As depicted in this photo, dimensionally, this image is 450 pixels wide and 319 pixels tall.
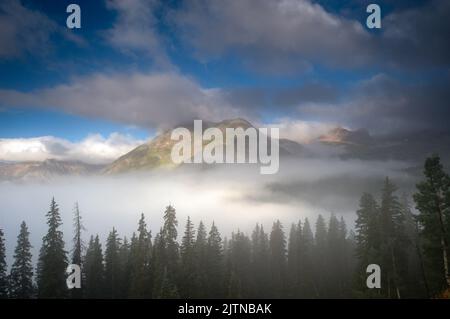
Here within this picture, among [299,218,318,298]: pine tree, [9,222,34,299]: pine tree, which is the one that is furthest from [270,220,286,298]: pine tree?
[9,222,34,299]: pine tree

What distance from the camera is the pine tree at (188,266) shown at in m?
53.4

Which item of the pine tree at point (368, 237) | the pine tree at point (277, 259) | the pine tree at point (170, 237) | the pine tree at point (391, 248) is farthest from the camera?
the pine tree at point (277, 259)

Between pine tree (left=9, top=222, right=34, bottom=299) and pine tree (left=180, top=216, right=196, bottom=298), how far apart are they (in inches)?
850

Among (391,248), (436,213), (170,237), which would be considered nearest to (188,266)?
(170,237)

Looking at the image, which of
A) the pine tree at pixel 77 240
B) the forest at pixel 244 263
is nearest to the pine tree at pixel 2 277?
the forest at pixel 244 263

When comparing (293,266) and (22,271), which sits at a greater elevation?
(22,271)

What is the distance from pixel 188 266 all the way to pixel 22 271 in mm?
23542

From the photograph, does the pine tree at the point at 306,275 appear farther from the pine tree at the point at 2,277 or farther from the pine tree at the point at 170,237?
the pine tree at the point at 2,277

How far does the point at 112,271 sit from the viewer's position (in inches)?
2447

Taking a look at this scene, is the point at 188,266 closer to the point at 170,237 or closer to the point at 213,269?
the point at 170,237

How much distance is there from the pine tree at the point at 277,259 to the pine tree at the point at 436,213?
5703 cm

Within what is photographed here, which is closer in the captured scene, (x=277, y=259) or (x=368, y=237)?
(x=368, y=237)
